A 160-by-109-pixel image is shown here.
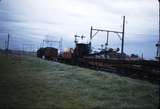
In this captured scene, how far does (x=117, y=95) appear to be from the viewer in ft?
41.2

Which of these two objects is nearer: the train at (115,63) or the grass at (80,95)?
the grass at (80,95)

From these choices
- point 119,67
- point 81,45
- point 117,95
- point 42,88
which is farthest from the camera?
point 81,45

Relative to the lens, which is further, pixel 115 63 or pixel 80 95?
pixel 115 63

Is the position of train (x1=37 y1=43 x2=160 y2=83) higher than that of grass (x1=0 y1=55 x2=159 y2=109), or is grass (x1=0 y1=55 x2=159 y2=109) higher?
train (x1=37 y1=43 x2=160 y2=83)

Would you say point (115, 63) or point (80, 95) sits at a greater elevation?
point (115, 63)

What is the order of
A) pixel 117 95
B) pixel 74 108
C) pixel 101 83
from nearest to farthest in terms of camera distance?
1. pixel 74 108
2. pixel 117 95
3. pixel 101 83

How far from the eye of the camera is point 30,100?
11.8 m

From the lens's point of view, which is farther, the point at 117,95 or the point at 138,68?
the point at 138,68

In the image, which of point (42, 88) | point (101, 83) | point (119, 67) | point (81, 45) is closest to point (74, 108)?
point (42, 88)

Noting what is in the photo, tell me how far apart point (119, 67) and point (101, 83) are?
6.36 metres

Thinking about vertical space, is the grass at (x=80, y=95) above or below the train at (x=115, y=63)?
below

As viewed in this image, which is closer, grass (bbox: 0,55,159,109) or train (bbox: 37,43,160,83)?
grass (bbox: 0,55,159,109)

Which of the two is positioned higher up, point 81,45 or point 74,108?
point 81,45

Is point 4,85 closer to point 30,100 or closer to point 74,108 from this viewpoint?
point 30,100
